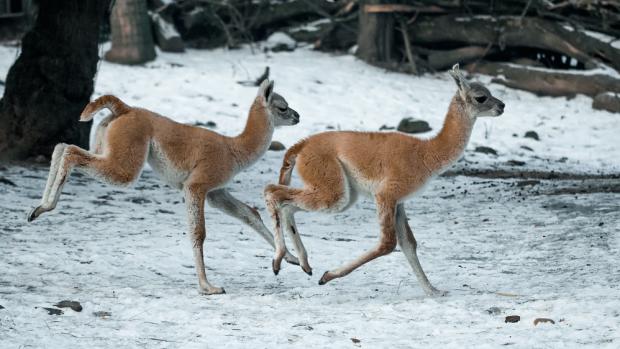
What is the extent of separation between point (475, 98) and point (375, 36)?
10.9m

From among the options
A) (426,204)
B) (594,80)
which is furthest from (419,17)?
(426,204)

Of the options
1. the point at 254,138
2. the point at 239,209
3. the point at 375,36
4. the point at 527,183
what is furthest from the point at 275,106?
the point at 375,36

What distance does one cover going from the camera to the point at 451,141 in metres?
7.05

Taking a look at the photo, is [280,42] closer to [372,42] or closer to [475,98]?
[372,42]

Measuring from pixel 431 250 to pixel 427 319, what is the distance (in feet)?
7.94

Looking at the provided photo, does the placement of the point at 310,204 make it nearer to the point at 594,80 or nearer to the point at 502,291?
the point at 502,291

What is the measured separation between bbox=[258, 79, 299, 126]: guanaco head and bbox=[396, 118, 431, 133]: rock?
7097mm

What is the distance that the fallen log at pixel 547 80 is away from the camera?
1622 centimetres

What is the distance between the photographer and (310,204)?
22.6 ft

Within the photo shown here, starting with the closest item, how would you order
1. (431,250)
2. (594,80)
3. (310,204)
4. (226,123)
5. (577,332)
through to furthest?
(577,332) → (310,204) → (431,250) → (226,123) → (594,80)

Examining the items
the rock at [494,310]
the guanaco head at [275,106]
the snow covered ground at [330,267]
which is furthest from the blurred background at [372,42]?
the rock at [494,310]

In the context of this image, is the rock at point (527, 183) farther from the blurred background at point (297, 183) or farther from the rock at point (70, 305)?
the rock at point (70, 305)

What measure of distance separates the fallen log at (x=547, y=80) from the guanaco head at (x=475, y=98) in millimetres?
9536

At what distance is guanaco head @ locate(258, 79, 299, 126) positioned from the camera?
24.1 ft
